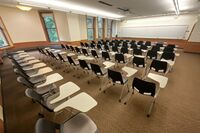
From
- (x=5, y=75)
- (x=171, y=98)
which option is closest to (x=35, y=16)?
(x=5, y=75)

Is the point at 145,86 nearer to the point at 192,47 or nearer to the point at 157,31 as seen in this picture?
the point at 192,47

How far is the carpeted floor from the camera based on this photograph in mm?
1865

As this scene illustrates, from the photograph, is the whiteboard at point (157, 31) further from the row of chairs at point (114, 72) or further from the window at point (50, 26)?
the row of chairs at point (114, 72)

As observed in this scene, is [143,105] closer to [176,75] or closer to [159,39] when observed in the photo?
[176,75]

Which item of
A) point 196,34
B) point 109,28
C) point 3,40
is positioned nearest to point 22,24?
point 3,40

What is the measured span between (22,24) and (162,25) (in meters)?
13.5

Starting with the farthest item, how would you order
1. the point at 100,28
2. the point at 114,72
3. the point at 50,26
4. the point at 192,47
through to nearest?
the point at 100,28, the point at 50,26, the point at 192,47, the point at 114,72

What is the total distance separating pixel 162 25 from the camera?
34.0 ft

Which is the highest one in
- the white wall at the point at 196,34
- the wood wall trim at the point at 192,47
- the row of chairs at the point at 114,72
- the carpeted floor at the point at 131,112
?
the white wall at the point at 196,34

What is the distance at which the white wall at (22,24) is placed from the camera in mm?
7455

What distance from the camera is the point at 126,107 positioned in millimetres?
2334

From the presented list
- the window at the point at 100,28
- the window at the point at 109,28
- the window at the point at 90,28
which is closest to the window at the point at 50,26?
the window at the point at 90,28

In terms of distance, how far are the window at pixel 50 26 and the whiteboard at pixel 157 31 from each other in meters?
8.98

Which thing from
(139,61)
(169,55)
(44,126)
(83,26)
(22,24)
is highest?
(22,24)
